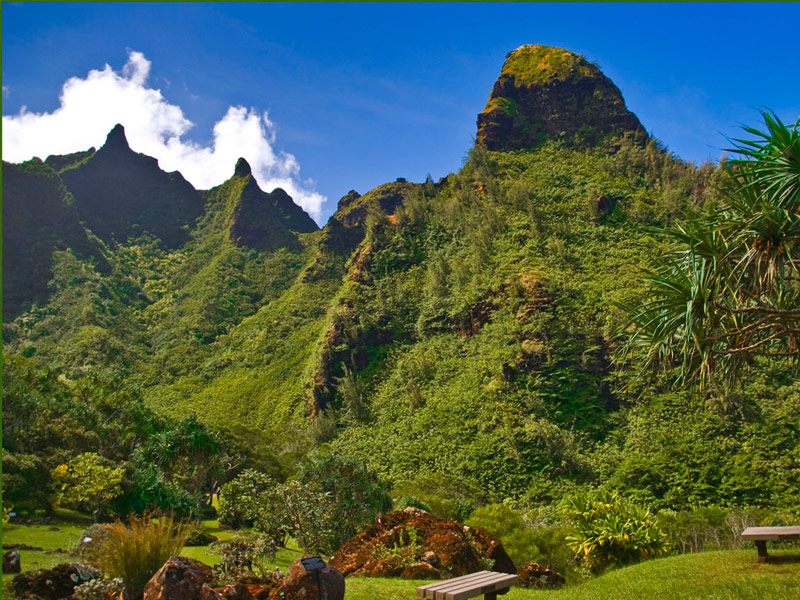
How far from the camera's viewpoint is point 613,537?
50.0 ft

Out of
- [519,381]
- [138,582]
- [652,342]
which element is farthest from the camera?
[519,381]

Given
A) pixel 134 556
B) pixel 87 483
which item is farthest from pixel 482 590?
pixel 87 483

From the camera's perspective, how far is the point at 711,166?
69.8m

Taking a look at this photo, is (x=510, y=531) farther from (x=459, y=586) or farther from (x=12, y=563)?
(x=12, y=563)

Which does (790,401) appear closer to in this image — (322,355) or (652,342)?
(652,342)

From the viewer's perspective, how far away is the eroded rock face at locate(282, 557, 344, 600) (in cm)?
830

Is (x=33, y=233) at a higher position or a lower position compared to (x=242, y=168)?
lower

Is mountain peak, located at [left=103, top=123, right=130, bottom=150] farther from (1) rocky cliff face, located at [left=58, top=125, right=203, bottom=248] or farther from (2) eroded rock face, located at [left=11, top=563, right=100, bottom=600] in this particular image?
(2) eroded rock face, located at [left=11, top=563, right=100, bottom=600]

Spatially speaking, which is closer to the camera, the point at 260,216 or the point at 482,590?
the point at 482,590

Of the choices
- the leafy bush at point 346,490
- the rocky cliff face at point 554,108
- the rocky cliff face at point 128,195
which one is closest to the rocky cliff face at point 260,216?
the rocky cliff face at point 128,195

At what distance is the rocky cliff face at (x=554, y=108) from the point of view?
89.8 metres

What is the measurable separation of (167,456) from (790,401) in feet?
149

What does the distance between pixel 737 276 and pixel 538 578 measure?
9607 millimetres

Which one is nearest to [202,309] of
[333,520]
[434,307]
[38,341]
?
[38,341]
